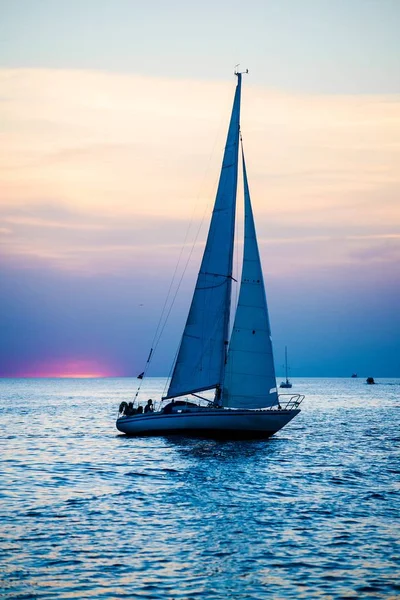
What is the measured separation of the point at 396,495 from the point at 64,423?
51.5m

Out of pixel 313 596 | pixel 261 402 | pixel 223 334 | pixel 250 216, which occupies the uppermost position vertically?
pixel 250 216

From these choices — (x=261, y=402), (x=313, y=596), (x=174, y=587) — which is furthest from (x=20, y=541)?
(x=261, y=402)

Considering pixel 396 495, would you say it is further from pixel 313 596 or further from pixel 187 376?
pixel 187 376

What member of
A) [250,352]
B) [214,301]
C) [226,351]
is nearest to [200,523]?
[250,352]

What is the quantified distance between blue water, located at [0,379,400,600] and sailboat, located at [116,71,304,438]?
5.53ft

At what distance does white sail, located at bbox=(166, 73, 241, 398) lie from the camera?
47.8 meters

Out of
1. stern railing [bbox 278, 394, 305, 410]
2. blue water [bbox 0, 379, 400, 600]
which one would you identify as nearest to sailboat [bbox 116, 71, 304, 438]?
stern railing [bbox 278, 394, 305, 410]

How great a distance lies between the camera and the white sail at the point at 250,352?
45.5m

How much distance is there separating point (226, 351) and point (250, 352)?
1842 millimetres

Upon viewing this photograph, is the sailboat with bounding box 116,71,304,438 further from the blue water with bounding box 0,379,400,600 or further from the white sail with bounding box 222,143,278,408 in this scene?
the blue water with bounding box 0,379,400,600

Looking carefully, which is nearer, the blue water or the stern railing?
the blue water

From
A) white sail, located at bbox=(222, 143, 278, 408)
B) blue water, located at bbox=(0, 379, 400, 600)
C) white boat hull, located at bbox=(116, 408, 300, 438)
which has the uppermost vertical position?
white sail, located at bbox=(222, 143, 278, 408)

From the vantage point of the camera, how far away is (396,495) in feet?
98.0

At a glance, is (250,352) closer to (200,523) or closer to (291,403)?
(291,403)
